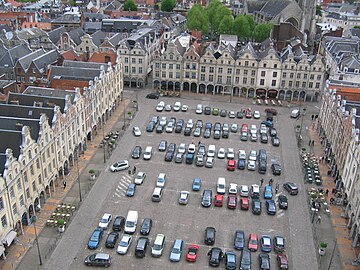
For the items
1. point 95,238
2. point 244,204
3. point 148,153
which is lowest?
point 95,238

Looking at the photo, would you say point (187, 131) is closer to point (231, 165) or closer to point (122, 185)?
point (231, 165)

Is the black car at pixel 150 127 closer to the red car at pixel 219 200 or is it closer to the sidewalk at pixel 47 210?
the sidewalk at pixel 47 210

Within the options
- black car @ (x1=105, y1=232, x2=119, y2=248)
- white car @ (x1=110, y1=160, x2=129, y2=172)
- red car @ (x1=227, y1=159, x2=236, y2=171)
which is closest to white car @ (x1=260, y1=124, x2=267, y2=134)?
red car @ (x1=227, y1=159, x2=236, y2=171)

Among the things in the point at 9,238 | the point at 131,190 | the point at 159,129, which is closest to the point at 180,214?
the point at 131,190

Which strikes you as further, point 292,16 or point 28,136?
point 292,16

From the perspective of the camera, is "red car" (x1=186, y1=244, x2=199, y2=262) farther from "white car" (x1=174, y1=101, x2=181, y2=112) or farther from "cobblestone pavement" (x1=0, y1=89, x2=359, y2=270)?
"white car" (x1=174, y1=101, x2=181, y2=112)

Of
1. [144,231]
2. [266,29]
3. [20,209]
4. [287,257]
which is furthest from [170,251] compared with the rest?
[266,29]

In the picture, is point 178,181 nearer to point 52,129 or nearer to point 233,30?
point 52,129
